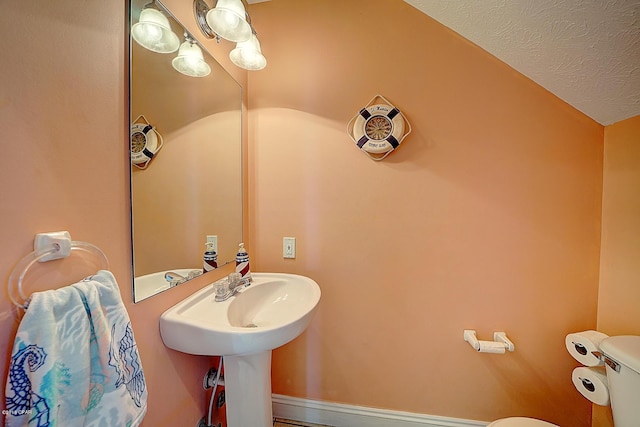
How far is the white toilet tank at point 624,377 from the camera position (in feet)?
2.68

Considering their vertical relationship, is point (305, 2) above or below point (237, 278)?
above

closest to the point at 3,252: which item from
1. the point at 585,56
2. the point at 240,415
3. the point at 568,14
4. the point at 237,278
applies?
the point at 237,278

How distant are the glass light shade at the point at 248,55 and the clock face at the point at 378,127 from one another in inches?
24.5

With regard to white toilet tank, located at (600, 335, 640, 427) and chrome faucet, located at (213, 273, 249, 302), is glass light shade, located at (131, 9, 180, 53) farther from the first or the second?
white toilet tank, located at (600, 335, 640, 427)

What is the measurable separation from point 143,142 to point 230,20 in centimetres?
63

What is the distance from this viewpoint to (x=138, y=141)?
75 centimetres

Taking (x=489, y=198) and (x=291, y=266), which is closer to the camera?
(x=489, y=198)

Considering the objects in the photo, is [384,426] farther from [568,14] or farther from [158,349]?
[568,14]

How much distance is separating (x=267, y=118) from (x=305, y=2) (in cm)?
67

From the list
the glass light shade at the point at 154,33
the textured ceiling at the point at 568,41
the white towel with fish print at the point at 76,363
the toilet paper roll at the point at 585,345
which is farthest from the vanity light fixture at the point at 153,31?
the toilet paper roll at the point at 585,345

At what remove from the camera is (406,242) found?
4.16ft

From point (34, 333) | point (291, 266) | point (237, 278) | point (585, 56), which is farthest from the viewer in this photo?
point (291, 266)

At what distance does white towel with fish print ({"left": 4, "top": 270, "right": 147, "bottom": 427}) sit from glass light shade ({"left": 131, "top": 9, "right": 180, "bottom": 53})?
744 millimetres

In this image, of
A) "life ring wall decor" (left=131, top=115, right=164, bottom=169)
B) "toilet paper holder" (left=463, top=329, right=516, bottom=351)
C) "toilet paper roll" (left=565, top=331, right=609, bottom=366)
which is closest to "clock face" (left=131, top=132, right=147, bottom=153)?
"life ring wall decor" (left=131, top=115, right=164, bottom=169)
